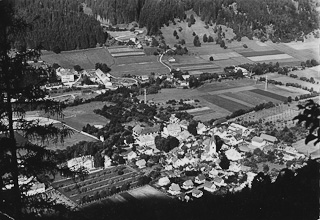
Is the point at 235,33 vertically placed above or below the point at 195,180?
above

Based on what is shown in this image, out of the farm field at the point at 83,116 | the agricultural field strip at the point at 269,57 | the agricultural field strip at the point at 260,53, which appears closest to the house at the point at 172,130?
the farm field at the point at 83,116

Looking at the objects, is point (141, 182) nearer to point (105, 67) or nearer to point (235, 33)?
point (105, 67)

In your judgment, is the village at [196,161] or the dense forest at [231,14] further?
the dense forest at [231,14]

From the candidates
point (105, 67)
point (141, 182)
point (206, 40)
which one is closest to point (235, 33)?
point (206, 40)

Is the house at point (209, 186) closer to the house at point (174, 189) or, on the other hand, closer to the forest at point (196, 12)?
the house at point (174, 189)

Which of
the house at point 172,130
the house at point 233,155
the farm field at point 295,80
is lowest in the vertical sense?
the house at point 233,155

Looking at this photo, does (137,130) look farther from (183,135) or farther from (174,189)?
(174,189)

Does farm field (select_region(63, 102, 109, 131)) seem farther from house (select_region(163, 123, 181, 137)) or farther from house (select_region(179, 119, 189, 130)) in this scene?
house (select_region(179, 119, 189, 130))
